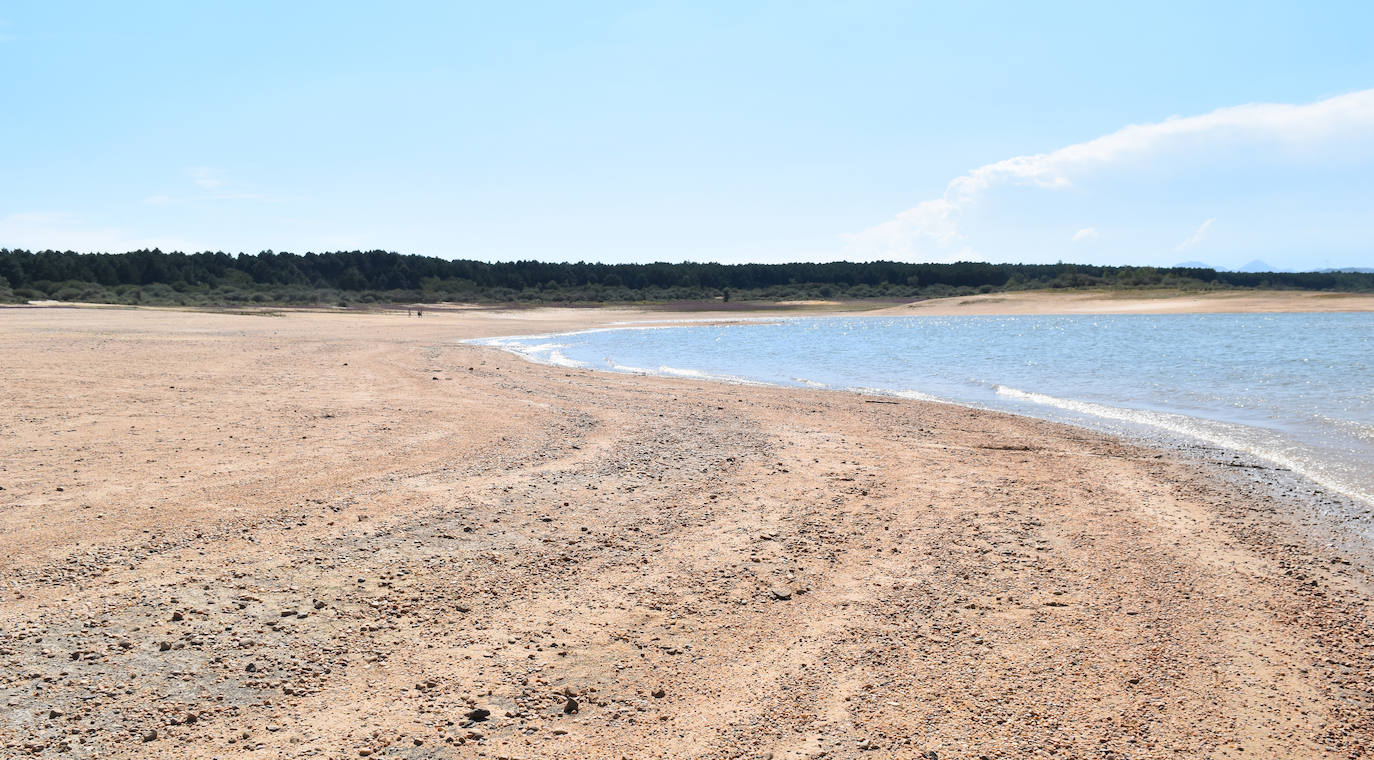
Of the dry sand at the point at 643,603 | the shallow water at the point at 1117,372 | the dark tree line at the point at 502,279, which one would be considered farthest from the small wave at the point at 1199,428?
the dark tree line at the point at 502,279

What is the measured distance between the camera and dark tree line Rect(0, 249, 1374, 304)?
51688 millimetres

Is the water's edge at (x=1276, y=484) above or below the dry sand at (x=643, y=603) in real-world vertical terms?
below

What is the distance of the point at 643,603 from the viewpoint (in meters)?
4.11

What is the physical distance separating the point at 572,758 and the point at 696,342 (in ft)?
88.0

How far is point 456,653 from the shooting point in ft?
11.5

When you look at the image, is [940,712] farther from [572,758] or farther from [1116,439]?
[1116,439]

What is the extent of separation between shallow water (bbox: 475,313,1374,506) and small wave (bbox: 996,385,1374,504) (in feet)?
0.08

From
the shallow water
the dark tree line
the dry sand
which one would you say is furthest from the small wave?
the dark tree line

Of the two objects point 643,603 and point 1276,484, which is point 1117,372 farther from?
point 643,603

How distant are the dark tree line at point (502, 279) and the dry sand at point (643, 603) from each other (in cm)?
4508

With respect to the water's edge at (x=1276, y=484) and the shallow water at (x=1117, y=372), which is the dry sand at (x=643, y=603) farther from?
the shallow water at (x=1117, y=372)

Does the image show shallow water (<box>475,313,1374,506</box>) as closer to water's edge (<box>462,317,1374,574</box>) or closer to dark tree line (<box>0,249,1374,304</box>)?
water's edge (<box>462,317,1374,574</box>)

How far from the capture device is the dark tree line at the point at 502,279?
170 ft

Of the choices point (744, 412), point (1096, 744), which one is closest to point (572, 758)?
point (1096, 744)
